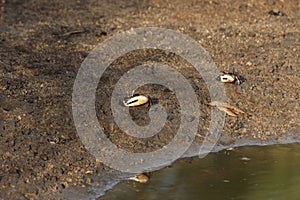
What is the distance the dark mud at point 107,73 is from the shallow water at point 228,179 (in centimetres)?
22

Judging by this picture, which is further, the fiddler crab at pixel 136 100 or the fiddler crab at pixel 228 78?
the fiddler crab at pixel 228 78

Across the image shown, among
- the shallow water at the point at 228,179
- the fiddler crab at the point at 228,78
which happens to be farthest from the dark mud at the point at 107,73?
the shallow water at the point at 228,179

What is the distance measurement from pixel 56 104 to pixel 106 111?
390 millimetres

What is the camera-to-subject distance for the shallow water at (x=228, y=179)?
4906 mm

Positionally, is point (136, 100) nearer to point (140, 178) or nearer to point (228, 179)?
point (140, 178)

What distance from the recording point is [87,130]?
552 centimetres

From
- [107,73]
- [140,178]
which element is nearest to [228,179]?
→ [140,178]

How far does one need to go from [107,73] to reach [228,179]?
173cm

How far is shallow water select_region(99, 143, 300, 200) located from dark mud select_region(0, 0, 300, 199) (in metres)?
0.22

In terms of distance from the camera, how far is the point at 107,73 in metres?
6.39

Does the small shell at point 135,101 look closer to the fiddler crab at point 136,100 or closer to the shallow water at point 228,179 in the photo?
the fiddler crab at point 136,100

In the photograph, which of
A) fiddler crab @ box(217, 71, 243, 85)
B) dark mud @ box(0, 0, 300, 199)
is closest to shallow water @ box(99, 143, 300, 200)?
dark mud @ box(0, 0, 300, 199)

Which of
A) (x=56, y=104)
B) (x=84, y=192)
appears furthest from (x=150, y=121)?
(x=84, y=192)

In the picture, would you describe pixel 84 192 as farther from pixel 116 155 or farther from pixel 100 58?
pixel 100 58
